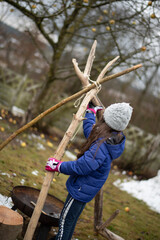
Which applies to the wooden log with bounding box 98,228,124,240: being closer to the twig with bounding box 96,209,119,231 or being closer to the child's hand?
the twig with bounding box 96,209,119,231

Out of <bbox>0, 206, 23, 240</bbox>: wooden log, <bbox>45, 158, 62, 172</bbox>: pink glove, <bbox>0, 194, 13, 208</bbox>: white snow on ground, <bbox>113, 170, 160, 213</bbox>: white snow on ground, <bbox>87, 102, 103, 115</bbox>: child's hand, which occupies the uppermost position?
<bbox>87, 102, 103, 115</bbox>: child's hand

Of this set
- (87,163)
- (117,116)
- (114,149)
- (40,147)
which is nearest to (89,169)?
(87,163)

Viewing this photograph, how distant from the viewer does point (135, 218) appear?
5.21m

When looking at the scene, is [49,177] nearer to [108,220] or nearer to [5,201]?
[5,201]

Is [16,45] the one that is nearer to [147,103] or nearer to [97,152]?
[147,103]

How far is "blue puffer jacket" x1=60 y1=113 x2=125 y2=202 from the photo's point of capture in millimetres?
2439

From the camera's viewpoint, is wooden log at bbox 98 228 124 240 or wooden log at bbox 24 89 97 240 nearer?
wooden log at bbox 24 89 97 240

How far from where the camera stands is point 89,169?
242 cm

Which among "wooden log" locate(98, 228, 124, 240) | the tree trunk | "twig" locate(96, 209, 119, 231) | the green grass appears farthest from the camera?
the green grass

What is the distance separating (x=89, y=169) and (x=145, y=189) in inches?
213

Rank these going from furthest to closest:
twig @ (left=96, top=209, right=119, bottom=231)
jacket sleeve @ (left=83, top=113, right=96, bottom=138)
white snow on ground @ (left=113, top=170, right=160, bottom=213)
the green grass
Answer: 1. white snow on ground @ (left=113, top=170, right=160, bottom=213)
2. the green grass
3. twig @ (left=96, top=209, right=119, bottom=231)
4. jacket sleeve @ (left=83, top=113, right=96, bottom=138)

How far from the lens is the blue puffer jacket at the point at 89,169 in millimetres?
2439

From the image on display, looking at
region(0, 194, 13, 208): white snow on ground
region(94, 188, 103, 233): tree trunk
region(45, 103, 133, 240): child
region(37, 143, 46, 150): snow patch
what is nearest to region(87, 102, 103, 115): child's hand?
region(45, 103, 133, 240): child

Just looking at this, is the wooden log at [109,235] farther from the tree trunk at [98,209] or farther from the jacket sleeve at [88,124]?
the jacket sleeve at [88,124]
